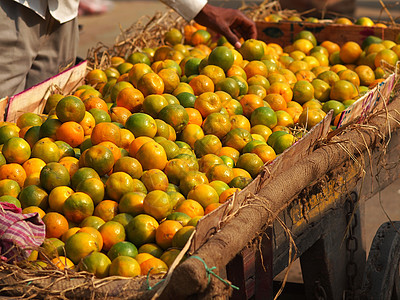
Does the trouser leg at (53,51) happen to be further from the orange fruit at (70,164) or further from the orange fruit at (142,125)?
the orange fruit at (70,164)

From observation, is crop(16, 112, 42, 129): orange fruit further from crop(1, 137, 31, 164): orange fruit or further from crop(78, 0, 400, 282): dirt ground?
crop(78, 0, 400, 282): dirt ground

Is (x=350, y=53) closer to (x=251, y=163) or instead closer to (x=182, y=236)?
(x=251, y=163)

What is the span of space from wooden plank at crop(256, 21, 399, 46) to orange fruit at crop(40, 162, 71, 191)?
8.82ft

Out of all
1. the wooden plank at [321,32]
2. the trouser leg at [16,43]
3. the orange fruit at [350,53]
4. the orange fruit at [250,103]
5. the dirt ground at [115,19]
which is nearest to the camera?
the orange fruit at [250,103]

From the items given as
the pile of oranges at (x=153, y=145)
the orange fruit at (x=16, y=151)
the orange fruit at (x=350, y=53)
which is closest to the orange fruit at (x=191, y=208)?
the pile of oranges at (x=153, y=145)

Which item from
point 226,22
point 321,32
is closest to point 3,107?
point 226,22

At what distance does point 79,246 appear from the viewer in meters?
2.08

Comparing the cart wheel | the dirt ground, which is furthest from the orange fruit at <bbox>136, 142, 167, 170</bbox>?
the dirt ground

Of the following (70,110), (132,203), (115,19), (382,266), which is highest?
(70,110)

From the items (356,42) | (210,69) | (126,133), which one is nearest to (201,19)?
(210,69)

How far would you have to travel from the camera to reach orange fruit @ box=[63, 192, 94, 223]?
229 cm

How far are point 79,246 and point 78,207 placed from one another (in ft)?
0.82

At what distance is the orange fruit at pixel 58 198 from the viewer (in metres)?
2.35

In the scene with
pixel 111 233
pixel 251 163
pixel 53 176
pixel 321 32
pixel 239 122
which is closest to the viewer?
pixel 111 233
